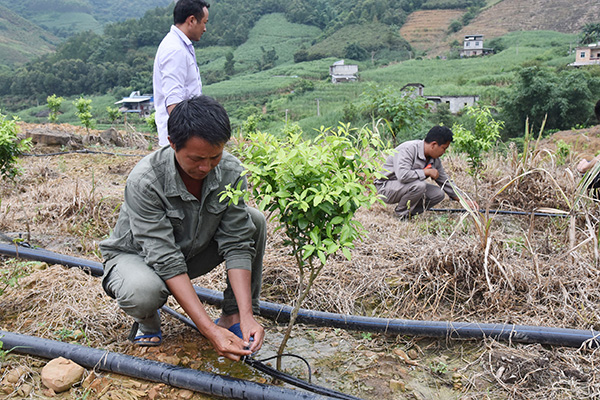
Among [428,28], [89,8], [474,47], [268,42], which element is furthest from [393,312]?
[89,8]

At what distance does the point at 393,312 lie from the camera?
269 centimetres

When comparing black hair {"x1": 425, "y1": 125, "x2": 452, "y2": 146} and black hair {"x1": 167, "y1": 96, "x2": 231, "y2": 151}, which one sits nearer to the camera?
black hair {"x1": 167, "y1": 96, "x2": 231, "y2": 151}

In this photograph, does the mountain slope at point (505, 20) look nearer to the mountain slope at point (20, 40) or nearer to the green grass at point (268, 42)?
the green grass at point (268, 42)

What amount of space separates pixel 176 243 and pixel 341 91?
4451 centimetres

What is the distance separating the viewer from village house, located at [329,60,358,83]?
164 ft

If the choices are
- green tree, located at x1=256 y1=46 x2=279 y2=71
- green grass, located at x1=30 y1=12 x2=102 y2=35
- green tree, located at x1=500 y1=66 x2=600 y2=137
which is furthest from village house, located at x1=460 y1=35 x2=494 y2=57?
green grass, located at x1=30 y1=12 x2=102 y2=35

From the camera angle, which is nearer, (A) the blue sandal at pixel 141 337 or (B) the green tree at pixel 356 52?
(A) the blue sandal at pixel 141 337

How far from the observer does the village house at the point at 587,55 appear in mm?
36362

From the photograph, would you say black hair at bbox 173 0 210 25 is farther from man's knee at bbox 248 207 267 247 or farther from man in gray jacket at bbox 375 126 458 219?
man in gray jacket at bbox 375 126 458 219


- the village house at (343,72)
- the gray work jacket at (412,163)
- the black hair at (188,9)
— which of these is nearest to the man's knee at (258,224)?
the black hair at (188,9)

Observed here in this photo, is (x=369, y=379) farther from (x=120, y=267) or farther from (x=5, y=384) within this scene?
Result: (x=5, y=384)

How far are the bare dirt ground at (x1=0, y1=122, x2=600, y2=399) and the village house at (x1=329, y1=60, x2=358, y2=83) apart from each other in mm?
47884

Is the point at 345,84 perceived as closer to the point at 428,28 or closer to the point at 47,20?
the point at 428,28

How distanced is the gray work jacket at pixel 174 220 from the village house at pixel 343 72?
Answer: 4896 cm
